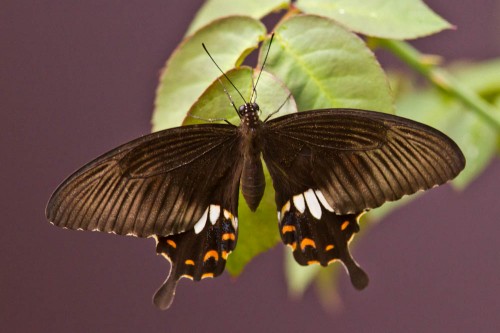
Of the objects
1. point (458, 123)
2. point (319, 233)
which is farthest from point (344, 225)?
point (458, 123)

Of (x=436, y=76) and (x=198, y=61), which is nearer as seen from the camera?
(x=198, y=61)

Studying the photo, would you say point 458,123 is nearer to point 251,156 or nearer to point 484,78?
point 484,78

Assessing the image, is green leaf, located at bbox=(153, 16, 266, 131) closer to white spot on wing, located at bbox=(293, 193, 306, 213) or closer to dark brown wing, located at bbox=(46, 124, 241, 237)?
dark brown wing, located at bbox=(46, 124, 241, 237)

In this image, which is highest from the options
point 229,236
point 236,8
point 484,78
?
point 484,78

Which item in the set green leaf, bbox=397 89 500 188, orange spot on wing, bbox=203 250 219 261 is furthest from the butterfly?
green leaf, bbox=397 89 500 188

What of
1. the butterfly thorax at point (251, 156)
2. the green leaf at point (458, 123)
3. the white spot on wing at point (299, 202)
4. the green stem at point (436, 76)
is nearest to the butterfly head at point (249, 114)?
the butterfly thorax at point (251, 156)

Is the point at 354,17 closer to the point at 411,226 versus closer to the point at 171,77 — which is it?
the point at 171,77
